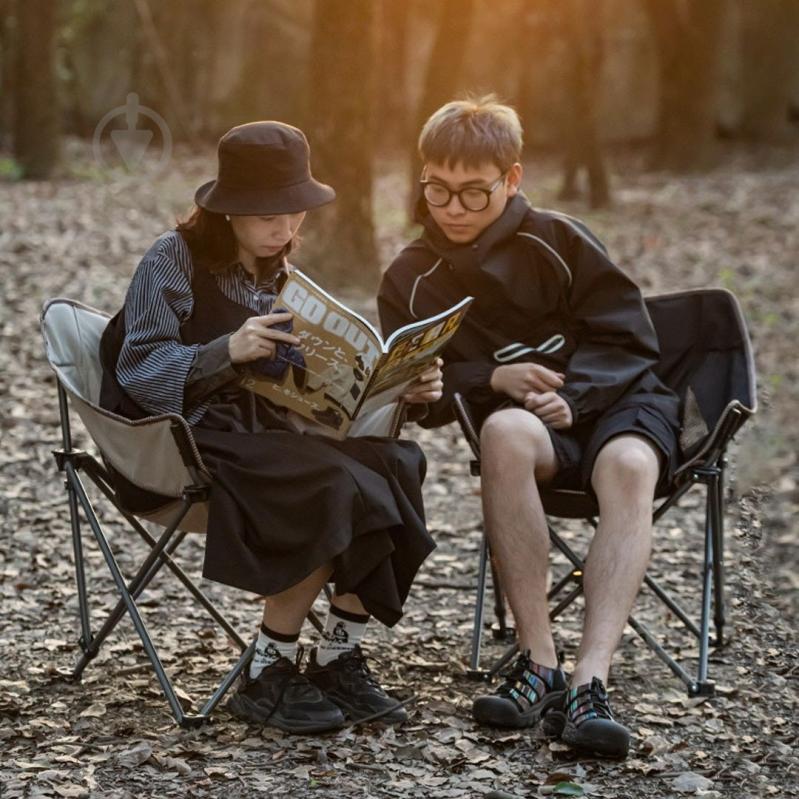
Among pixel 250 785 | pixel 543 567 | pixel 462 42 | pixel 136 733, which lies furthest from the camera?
pixel 462 42

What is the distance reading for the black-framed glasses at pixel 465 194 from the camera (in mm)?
3967

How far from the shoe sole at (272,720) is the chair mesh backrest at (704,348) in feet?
4.80

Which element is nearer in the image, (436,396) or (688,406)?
(436,396)

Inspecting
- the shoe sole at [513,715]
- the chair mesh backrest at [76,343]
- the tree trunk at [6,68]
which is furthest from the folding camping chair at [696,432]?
the tree trunk at [6,68]

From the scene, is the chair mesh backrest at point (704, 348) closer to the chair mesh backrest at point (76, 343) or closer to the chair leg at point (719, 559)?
the chair leg at point (719, 559)

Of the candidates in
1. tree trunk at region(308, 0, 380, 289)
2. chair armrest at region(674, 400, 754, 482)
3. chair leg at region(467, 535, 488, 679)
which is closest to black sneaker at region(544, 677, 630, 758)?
chair leg at region(467, 535, 488, 679)

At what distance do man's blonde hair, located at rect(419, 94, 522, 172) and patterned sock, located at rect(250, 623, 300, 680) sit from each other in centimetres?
138

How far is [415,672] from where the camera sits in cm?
407

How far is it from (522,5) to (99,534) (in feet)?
58.6

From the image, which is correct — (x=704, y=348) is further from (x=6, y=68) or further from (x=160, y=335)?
(x=6, y=68)

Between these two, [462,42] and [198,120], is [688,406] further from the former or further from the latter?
[198,120]

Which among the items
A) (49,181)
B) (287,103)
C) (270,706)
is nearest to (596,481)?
(270,706)

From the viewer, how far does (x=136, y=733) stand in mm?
3441

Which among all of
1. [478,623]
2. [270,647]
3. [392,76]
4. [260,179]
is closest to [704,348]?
[478,623]
